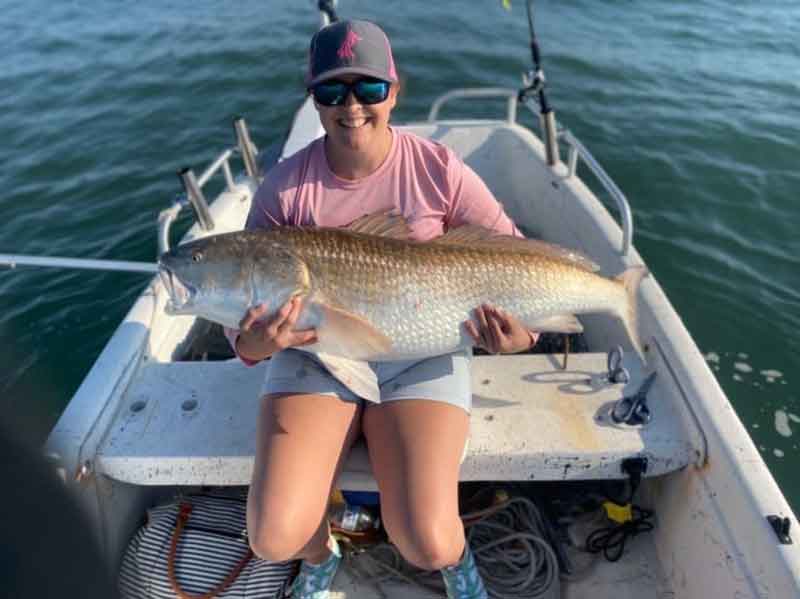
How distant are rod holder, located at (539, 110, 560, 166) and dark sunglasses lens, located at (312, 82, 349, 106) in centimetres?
245

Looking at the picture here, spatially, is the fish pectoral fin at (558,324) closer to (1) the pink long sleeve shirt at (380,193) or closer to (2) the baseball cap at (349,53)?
(1) the pink long sleeve shirt at (380,193)

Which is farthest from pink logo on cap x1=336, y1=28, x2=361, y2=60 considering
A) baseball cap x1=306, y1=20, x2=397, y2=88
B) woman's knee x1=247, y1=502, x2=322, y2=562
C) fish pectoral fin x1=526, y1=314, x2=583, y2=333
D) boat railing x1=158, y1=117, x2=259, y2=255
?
woman's knee x1=247, y1=502, x2=322, y2=562

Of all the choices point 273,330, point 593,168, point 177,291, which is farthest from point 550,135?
point 177,291

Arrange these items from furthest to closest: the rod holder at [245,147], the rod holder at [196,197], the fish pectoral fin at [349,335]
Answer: the rod holder at [245,147] < the rod holder at [196,197] < the fish pectoral fin at [349,335]

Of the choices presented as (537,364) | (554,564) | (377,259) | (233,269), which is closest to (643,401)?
(537,364)

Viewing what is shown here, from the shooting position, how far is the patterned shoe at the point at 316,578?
272 centimetres

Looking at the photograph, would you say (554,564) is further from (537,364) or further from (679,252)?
(679,252)


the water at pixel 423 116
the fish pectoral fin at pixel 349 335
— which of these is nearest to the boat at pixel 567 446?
the fish pectoral fin at pixel 349 335

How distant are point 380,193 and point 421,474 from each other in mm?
1294

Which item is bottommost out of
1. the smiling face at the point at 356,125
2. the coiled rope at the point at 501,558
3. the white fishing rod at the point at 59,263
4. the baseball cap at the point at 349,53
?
the coiled rope at the point at 501,558

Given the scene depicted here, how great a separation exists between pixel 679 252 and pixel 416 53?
7.41 metres

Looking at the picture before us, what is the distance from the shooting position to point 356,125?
8.22ft

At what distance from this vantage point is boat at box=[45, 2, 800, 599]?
241 cm

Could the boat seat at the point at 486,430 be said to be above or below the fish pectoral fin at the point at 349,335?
below
